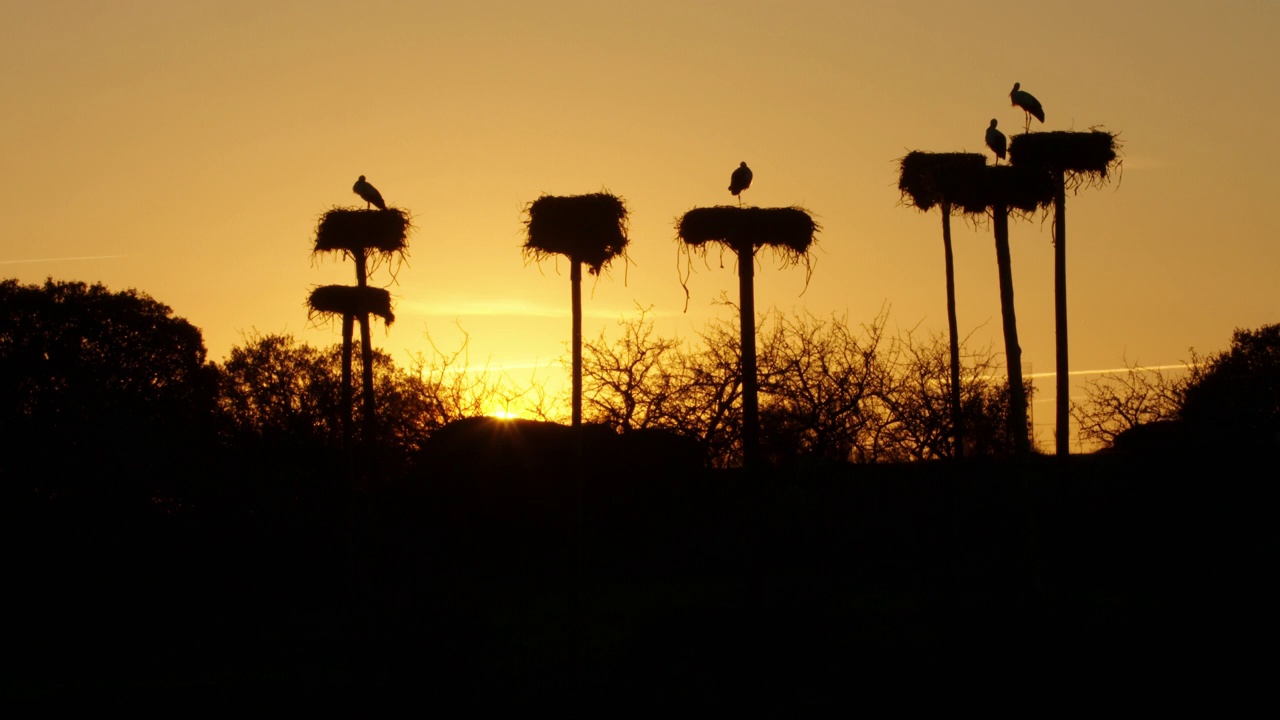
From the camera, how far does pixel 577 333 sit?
19516 mm

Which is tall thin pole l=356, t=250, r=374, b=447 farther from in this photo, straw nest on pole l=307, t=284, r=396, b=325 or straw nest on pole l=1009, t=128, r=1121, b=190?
straw nest on pole l=1009, t=128, r=1121, b=190

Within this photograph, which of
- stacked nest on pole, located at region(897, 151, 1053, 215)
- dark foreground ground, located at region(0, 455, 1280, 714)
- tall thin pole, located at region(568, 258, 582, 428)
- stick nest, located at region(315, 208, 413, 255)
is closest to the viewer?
dark foreground ground, located at region(0, 455, 1280, 714)

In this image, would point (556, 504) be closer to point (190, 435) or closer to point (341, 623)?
point (341, 623)

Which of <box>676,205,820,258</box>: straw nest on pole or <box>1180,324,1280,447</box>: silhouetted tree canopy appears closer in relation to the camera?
<box>676,205,820,258</box>: straw nest on pole

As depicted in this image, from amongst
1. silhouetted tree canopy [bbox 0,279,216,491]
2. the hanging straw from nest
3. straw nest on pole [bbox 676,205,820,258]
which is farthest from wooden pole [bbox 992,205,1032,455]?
silhouetted tree canopy [bbox 0,279,216,491]

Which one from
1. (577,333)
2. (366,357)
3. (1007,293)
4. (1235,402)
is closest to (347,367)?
(366,357)

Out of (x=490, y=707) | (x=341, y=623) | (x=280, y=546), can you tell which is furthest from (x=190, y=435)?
(x=490, y=707)

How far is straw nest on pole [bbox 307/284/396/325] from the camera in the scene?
24531 millimetres

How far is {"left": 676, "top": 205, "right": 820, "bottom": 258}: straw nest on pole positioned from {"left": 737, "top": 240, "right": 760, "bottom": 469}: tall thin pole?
0.75ft

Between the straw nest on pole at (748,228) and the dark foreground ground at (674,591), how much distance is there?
3760mm

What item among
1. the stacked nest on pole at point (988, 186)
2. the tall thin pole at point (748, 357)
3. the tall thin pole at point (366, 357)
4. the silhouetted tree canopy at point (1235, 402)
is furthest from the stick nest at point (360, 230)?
the silhouetted tree canopy at point (1235, 402)

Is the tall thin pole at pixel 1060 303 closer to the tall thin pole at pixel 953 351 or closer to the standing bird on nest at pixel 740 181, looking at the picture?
the tall thin pole at pixel 953 351

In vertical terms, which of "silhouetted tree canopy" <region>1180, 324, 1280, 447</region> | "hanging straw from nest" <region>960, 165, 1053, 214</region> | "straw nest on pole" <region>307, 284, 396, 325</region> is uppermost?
"hanging straw from nest" <region>960, 165, 1053, 214</region>

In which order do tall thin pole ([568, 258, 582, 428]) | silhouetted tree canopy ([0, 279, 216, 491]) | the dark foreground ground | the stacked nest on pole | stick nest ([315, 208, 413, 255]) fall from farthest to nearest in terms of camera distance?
silhouetted tree canopy ([0, 279, 216, 491]) < stick nest ([315, 208, 413, 255]) < the stacked nest on pole < tall thin pole ([568, 258, 582, 428]) < the dark foreground ground
